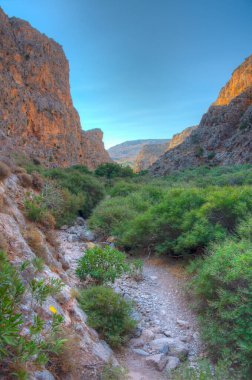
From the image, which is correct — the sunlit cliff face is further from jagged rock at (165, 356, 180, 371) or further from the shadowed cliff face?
jagged rock at (165, 356, 180, 371)

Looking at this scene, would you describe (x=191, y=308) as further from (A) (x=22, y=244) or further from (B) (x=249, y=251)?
(A) (x=22, y=244)

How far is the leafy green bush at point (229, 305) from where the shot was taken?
420 cm

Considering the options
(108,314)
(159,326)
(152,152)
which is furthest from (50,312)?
(152,152)

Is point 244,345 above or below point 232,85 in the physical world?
below

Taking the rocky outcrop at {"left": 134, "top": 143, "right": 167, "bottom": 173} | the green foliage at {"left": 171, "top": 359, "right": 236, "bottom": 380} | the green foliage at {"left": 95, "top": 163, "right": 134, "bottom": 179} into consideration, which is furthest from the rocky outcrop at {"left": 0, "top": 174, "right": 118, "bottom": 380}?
the rocky outcrop at {"left": 134, "top": 143, "right": 167, "bottom": 173}

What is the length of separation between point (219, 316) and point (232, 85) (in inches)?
2903

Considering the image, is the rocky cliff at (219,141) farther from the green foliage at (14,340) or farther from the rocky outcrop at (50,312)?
the green foliage at (14,340)

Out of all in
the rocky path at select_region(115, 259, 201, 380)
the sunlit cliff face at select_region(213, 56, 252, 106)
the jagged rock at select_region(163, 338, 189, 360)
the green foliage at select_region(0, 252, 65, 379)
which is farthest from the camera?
the sunlit cliff face at select_region(213, 56, 252, 106)

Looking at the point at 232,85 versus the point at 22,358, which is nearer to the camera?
the point at 22,358

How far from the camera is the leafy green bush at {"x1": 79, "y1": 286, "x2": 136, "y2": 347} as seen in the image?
15.9 feet

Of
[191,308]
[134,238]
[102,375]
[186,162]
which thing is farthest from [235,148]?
[102,375]

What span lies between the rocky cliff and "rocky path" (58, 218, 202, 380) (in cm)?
2676

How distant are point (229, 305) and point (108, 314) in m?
2.01

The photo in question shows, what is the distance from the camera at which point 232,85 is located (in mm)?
69812
